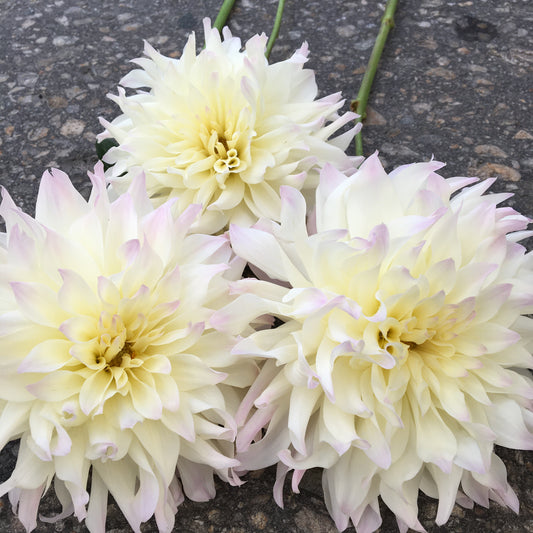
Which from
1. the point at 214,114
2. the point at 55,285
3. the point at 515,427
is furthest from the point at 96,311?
the point at 515,427

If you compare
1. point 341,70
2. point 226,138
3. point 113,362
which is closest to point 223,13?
point 341,70

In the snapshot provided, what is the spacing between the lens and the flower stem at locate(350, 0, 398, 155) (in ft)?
4.20

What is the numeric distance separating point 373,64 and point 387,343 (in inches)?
34.5

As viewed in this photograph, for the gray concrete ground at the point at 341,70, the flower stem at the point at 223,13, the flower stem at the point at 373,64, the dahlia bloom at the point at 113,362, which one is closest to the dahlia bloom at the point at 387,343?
the dahlia bloom at the point at 113,362

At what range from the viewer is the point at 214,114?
0.86m

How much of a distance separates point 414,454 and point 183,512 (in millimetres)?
322

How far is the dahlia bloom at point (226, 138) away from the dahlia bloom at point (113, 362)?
0.37 feet

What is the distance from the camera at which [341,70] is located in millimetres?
1537

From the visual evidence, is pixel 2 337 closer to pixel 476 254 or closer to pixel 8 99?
pixel 476 254

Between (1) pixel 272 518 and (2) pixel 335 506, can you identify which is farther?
(1) pixel 272 518

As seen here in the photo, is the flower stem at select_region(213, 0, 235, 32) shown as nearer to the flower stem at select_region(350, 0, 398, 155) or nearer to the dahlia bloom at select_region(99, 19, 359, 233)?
the flower stem at select_region(350, 0, 398, 155)

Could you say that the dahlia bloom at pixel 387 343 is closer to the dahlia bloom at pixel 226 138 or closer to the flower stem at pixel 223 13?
the dahlia bloom at pixel 226 138

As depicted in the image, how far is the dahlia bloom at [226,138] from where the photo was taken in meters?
0.83

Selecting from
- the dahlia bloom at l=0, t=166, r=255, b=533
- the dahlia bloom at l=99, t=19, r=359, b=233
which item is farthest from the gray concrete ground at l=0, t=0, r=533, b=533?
the dahlia bloom at l=0, t=166, r=255, b=533
